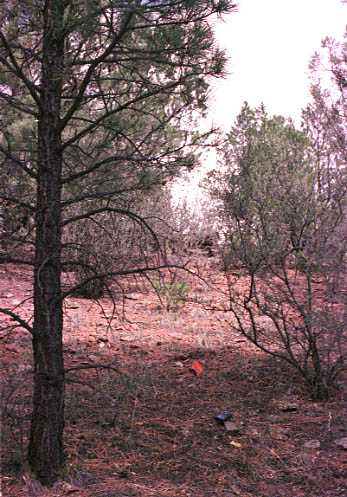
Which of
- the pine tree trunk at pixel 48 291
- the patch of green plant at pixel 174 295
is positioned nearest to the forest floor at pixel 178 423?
the pine tree trunk at pixel 48 291

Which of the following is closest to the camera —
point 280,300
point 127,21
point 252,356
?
point 127,21

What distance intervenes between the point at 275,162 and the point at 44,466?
330 cm

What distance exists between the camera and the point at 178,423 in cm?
530

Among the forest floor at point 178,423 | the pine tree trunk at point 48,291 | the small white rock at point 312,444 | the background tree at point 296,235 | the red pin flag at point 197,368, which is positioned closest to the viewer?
the pine tree trunk at point 48,291

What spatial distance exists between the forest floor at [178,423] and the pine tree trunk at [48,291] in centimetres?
16

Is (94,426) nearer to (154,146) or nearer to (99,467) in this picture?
(99,467)

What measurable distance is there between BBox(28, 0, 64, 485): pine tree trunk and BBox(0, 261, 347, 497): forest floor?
0.51 feet

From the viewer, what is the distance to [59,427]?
165 inches

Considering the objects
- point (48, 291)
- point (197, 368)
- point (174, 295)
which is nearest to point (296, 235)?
point (197, 368)

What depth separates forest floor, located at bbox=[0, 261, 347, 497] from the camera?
14.2 ft

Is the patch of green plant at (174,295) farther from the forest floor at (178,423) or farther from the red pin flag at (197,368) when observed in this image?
the red pin flag at (197,368)

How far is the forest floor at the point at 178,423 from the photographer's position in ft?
14.2

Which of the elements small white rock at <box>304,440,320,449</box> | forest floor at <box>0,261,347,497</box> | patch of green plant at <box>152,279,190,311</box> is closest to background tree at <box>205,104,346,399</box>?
forest floor at <box>0,261,347,497</box>

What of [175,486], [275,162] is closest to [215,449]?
[175,486]
